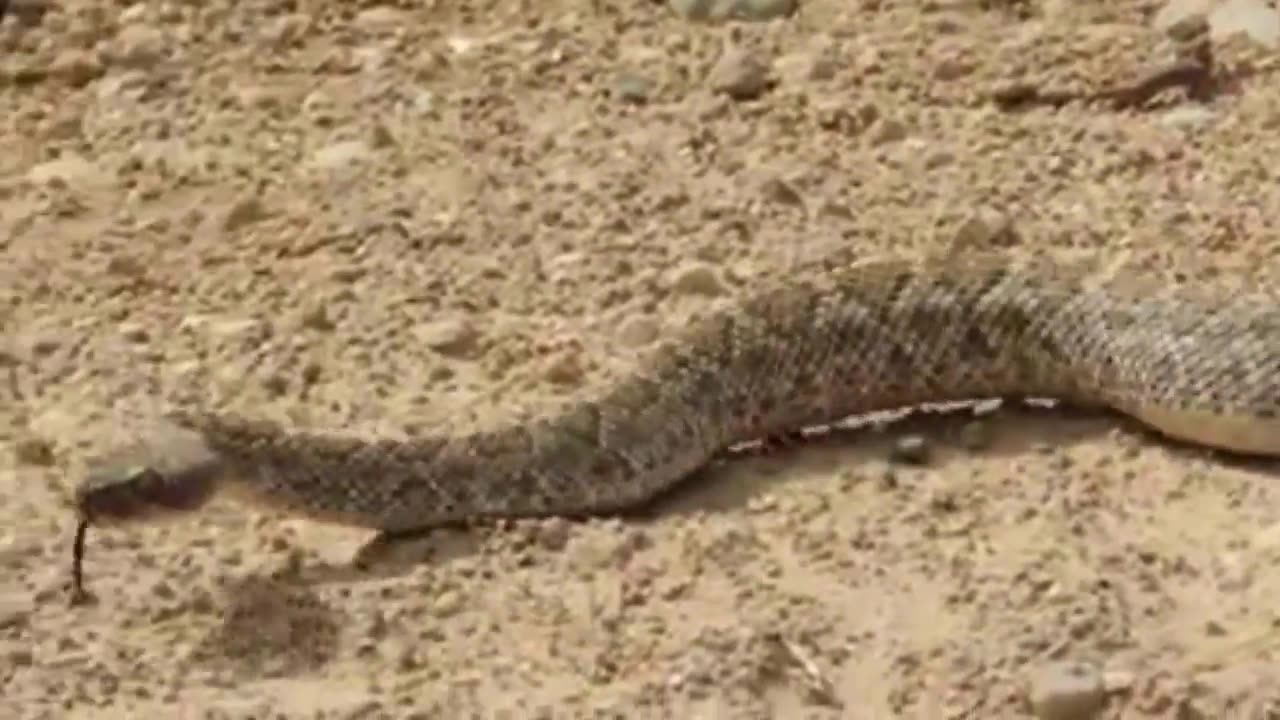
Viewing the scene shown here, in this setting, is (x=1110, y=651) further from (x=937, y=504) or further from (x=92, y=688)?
(x=92, y=688)

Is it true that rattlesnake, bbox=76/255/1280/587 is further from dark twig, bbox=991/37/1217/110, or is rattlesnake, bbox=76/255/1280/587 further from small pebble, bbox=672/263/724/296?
dark twig, bbox=991/37/1217/110

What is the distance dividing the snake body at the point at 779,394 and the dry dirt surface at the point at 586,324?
0.26ft

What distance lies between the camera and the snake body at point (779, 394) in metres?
6.78

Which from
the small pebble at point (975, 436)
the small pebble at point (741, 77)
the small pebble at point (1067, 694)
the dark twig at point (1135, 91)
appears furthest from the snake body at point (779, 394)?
the small pebble at point (741, 77)

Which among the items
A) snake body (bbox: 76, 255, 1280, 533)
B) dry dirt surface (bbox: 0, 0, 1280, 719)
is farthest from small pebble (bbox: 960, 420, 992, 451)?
snake body (bbox: 76, 255, 1280, 533)

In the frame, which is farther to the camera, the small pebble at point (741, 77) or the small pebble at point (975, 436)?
the small pebble at point (741, 77)

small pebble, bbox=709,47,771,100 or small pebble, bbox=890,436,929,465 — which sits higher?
small pebble, bbox=709,47,771,100

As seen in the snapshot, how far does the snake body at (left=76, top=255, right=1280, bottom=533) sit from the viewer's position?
678cm

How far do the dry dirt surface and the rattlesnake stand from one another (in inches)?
3.1

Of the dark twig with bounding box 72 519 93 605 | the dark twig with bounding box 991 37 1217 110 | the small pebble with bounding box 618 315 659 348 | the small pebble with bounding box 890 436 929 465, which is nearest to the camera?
the dark twig with bounding box 72 519 93 605

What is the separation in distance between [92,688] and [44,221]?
7.70 feet

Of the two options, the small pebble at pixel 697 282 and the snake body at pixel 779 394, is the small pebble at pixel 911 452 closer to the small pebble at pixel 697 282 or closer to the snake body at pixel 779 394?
the snake body at pixel 779 394

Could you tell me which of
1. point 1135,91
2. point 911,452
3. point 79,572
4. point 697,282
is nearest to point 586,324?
point 697,282

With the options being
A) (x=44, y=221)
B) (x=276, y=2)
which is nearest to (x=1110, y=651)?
(x=44, y=221)
